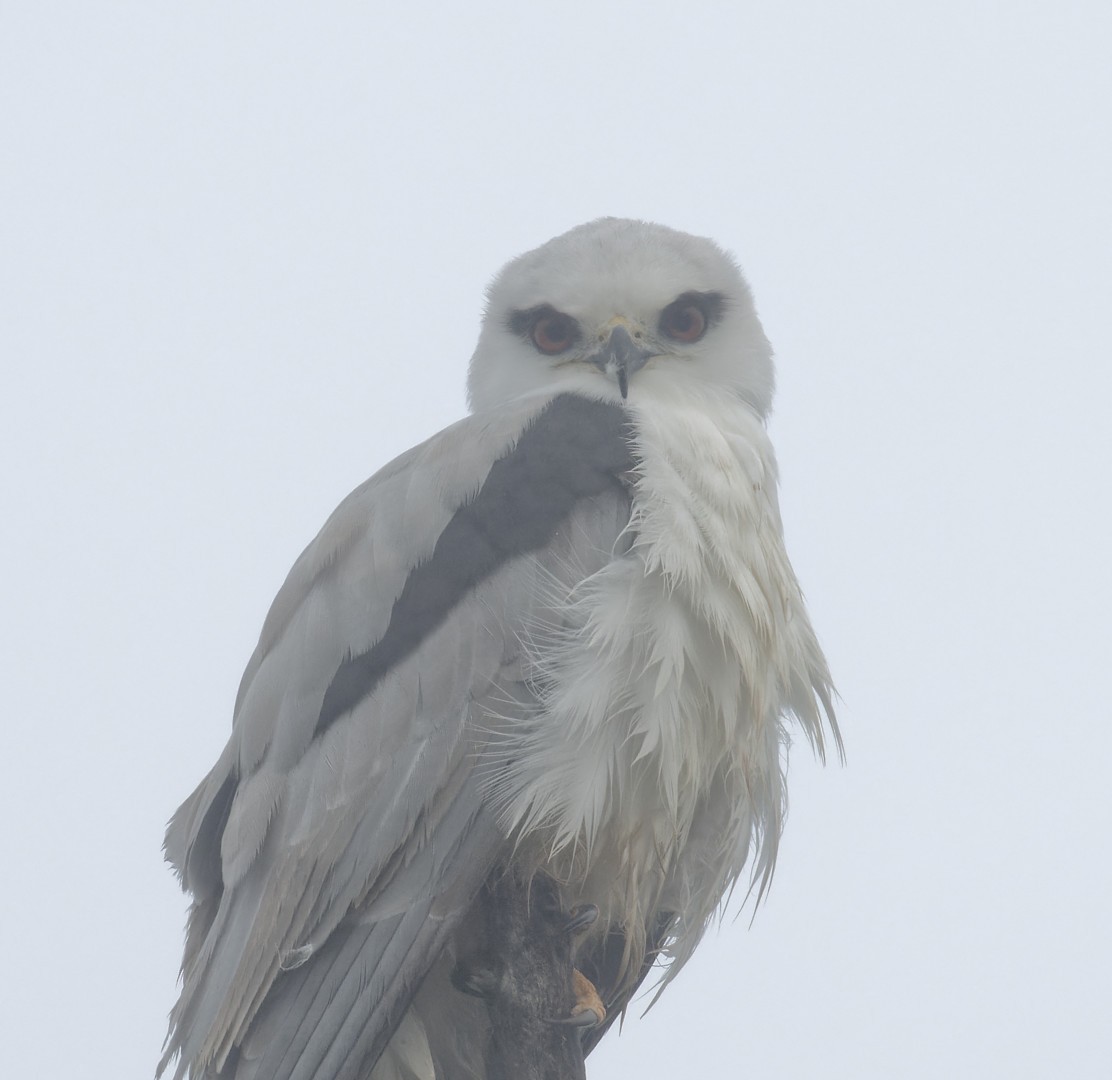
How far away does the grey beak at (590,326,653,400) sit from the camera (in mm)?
4551

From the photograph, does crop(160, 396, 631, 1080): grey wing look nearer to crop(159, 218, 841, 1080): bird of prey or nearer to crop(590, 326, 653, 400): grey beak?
crop(159, 218, 841, 1080): bird of prey

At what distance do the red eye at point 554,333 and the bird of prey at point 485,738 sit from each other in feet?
1.55

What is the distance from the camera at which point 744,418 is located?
15.2 feet

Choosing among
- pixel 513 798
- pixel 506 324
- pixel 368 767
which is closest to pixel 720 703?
pixel 513 798

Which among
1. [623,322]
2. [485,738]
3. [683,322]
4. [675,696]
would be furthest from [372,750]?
[683,322]

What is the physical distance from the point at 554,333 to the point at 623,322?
24 centimetres

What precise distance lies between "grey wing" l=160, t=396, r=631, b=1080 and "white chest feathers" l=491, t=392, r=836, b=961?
123mm

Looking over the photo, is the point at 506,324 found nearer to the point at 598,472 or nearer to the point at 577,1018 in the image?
the point at 598,472

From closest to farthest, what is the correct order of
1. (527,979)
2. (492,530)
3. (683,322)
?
(527,979), (492,530), (683,322)

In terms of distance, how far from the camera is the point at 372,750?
3834 mm

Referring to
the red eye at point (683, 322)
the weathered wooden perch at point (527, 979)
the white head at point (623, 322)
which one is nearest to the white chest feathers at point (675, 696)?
the weathered wooden perch at point (527, 979)

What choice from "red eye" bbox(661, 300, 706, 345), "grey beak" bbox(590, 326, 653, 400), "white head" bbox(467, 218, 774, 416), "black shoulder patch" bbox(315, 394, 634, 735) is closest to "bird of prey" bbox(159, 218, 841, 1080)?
"black shoulder patch" bbox(315, 394, 634, 735)

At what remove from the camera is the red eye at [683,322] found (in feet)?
15.8

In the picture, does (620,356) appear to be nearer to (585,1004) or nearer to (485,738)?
(485,738)
